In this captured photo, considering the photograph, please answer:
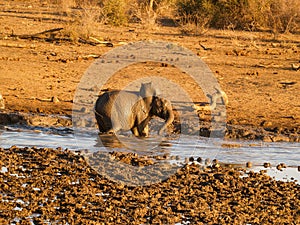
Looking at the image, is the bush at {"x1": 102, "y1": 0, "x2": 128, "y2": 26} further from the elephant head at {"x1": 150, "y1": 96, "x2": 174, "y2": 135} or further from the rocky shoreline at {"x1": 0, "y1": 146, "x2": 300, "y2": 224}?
the rocky shoreline at {"x1": 0, "y1": 146, "x2": 300, "y2": 224}

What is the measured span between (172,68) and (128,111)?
527cm

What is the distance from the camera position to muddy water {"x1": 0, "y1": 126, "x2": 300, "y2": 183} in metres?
9.17

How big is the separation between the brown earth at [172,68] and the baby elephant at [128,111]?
157 cm

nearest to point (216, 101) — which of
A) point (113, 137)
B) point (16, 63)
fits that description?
point (113, 137)

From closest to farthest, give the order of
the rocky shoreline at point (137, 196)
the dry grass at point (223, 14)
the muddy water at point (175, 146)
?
the rocky shoreline at point (137, 196), the muddy water at point (175, 146), the dry grass at point (223, 14)

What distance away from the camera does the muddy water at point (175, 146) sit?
9.17 m

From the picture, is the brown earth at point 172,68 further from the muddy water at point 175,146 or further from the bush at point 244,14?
Answer: the muddy water at point 175,146

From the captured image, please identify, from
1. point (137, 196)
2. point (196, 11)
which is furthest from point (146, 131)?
point (196, 11)

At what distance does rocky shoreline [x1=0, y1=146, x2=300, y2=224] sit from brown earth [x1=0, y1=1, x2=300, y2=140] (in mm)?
3497

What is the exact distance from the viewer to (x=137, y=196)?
6.98 m

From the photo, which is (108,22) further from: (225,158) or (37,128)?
(225,158)

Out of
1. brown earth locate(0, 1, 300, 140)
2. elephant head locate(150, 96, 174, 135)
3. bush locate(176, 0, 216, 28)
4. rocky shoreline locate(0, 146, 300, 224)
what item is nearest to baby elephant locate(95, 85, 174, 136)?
elephant head locate(150, 96, 174, 135)

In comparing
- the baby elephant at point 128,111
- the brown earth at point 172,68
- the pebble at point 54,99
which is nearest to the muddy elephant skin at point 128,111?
the baby elephant at point 128,111

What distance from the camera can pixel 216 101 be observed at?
12258 millimetres
